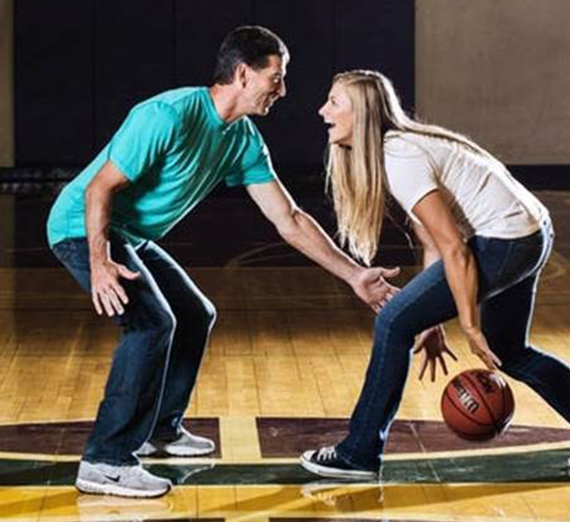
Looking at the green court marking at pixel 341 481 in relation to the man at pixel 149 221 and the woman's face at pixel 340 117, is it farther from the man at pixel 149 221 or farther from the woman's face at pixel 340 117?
the woman's face at pixel 340 117

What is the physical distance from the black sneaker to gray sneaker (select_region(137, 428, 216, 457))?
463 millimetres

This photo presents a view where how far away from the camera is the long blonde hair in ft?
20.7

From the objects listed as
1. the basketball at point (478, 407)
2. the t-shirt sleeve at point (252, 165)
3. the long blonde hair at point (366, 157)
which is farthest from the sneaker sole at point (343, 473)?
the t-shirt sleeve at point (252, 165)

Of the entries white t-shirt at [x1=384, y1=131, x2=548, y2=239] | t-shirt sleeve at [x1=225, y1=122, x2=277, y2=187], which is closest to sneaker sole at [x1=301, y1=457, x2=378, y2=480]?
white t-shirt at [x1=384, y1=131, x2=548, y2=239]

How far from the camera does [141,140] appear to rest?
6406 mm

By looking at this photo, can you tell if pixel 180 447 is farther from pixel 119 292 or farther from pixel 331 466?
pixel 119 292

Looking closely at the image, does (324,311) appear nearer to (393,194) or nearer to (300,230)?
(300,230)

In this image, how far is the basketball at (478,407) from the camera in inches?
256

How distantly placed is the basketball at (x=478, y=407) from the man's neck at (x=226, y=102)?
1195 mm

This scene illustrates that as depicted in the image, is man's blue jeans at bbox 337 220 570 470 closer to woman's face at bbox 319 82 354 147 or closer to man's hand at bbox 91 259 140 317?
woman's face at bbox 319 82 354 147

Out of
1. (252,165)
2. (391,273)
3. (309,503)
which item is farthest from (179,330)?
(309,503)

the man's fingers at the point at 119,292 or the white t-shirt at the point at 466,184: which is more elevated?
the white t-shirt at the point at 466,184

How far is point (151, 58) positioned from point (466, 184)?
14419 millimetres

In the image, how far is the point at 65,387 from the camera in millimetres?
8516
